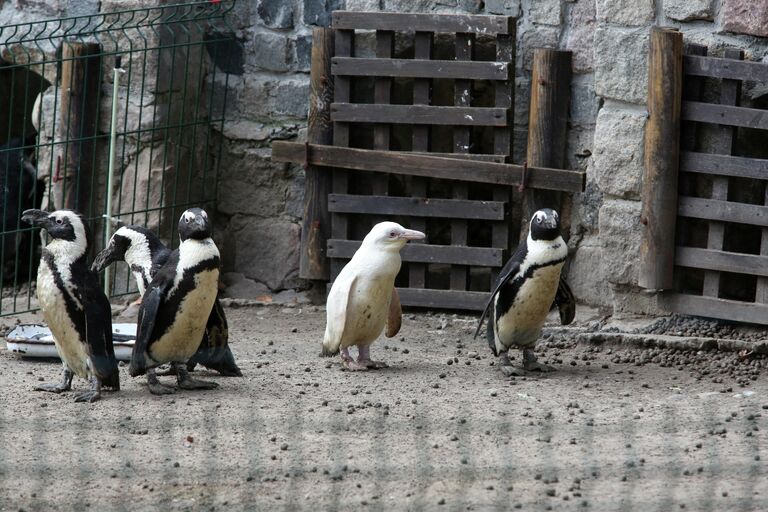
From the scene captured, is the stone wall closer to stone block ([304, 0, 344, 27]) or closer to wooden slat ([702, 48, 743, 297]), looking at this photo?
stone block ([304, 0, 344, 27])

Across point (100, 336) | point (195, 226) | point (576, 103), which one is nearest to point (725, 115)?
point (576, 103)

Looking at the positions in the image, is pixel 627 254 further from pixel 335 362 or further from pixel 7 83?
pixel 7 83

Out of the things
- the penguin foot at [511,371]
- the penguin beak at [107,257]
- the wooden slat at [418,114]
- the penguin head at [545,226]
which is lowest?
the penguin foot at [511,371]

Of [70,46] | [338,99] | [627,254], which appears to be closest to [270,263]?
[338,99]

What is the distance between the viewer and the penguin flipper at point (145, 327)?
5.73 m

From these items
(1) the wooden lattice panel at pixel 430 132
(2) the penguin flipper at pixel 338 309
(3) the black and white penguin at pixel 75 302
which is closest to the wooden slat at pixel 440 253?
(1) the wooden lattice panel at pixel 430 132

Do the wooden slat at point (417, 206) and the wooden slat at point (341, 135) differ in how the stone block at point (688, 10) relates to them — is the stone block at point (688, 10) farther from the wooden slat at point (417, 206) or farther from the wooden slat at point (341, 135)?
the wooden slat at point (341, 135)

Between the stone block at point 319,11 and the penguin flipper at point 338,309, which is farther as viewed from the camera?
the stone block at point 319,11

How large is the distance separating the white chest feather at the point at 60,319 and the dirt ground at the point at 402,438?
205 mm

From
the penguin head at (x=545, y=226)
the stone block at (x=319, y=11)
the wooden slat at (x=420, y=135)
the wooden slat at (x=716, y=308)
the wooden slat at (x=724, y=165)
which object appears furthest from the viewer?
the stone block at (x=319, y=11)

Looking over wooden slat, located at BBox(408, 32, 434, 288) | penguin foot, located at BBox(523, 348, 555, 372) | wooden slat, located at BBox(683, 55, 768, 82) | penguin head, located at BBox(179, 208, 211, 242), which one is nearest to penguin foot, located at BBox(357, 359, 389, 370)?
penguin foot, located at BBox(523, 348, 555, 372)

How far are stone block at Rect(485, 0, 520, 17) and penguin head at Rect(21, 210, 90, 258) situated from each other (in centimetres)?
300

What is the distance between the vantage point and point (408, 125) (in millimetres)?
8125

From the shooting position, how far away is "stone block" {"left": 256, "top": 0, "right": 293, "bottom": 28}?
816 centimetres
